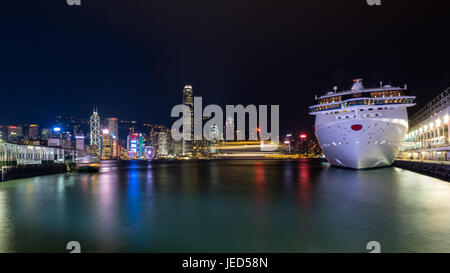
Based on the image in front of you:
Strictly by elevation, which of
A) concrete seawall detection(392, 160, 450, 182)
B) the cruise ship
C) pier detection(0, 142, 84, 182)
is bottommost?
concrete seawall detection(392, 160, 450, 182)

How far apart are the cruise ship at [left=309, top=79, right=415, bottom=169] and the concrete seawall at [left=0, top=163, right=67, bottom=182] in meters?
46.4

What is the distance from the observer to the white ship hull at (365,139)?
41531 millimetres

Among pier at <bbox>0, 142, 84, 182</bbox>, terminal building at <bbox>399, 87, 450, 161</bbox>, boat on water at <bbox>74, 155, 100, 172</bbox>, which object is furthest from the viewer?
boat on water at <bbox>74, 155, 100, 172</bbox>

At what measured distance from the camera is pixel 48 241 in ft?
34.9

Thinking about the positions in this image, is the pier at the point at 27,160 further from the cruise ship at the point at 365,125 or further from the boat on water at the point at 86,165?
the cruise ship at the point at 365,125

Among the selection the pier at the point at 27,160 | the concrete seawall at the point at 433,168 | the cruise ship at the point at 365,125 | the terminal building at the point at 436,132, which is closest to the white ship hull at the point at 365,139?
the cruise ship at the point at 365,125

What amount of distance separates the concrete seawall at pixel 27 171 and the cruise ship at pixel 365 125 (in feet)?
152

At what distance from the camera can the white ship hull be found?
41531mm

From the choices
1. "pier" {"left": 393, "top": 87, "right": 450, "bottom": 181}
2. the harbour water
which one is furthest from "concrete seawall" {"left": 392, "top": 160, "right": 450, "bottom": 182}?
the harbour water

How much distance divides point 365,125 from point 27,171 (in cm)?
5063

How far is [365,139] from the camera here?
135 ft

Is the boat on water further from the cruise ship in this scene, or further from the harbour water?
the cruise ship
